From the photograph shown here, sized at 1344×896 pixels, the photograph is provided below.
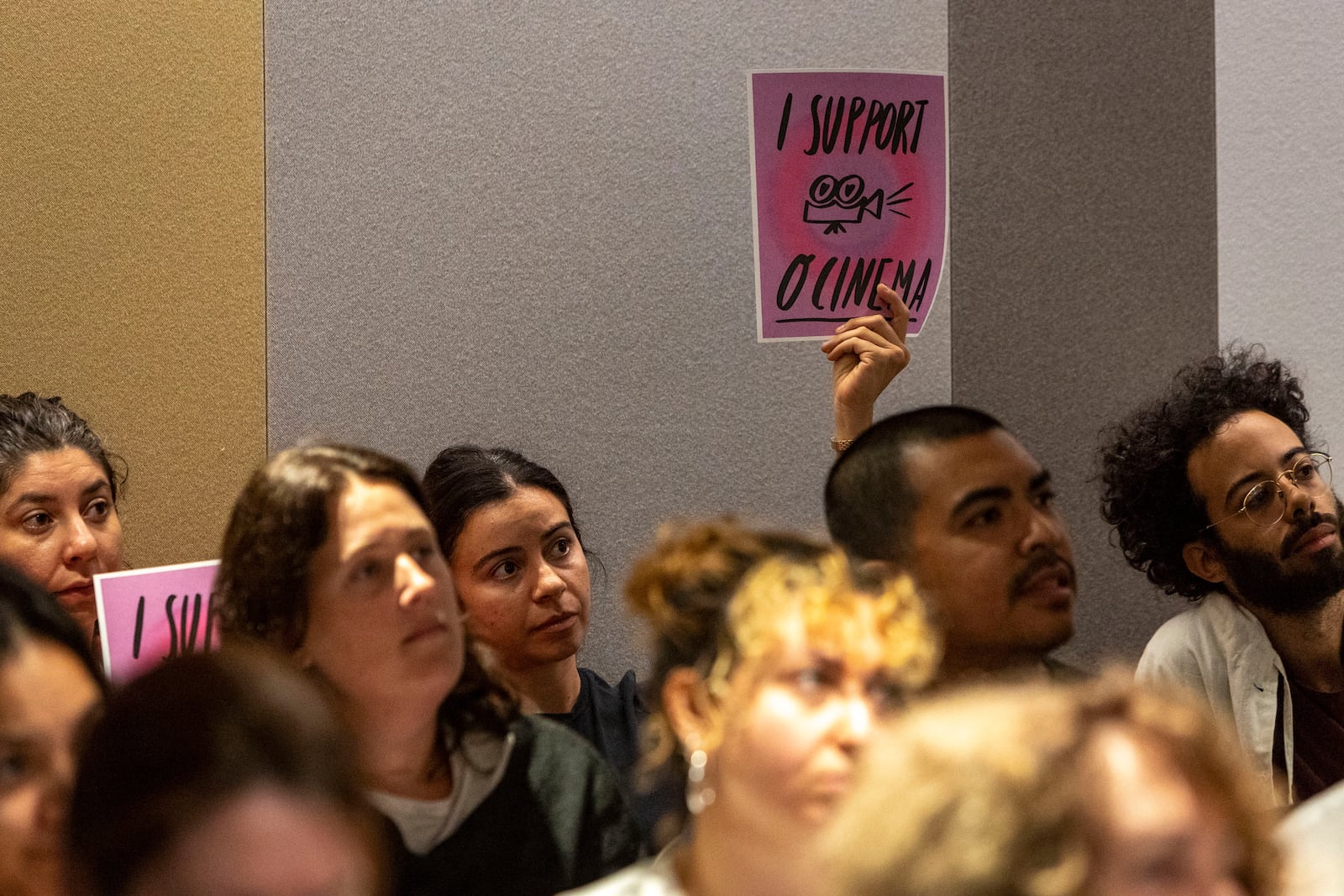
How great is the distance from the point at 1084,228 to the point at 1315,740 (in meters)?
1.12

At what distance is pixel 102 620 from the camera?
79.0 inches

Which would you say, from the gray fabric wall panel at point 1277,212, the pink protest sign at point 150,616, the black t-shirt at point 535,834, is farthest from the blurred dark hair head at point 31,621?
the gray fabric wall panel at point 1277,212

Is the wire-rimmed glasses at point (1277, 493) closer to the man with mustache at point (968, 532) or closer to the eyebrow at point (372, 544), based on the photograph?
the man with mustache at point (968, 532)

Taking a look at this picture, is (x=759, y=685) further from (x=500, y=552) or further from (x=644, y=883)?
(x=500, y=552)

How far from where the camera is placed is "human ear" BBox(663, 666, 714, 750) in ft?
4.67

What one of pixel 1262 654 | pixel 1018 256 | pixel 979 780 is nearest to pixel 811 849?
pixel 979 780

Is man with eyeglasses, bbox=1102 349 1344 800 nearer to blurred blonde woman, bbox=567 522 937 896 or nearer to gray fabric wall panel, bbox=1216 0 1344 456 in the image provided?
gray fabric wall panel, bbox=1216 0 1344 456

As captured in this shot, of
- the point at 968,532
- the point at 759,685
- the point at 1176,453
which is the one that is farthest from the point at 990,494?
the point at 1176,453

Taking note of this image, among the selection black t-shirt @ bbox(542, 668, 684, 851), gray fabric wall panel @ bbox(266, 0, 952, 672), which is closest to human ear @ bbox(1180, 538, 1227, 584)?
gray fabric wall panel @ bbox(266, 0, 952, 672)

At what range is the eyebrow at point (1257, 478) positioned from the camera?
2.59 metres

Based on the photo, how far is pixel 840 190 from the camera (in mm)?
2580

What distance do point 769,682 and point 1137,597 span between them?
1.97 meters

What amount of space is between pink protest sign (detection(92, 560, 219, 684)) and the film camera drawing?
3.99 feet

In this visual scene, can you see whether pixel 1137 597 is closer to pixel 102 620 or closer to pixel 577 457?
pixel 577 457
